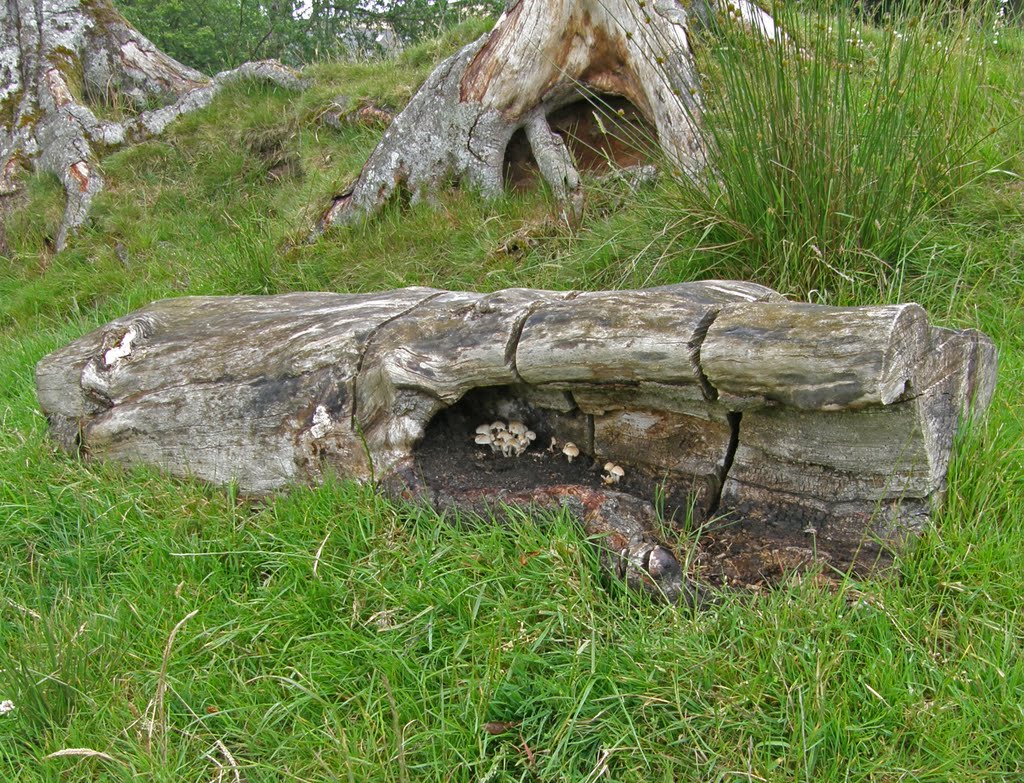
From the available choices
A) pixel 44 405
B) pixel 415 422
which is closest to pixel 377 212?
pixel 44 405

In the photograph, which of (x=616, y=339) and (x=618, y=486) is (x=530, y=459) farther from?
(x=616, y=339)

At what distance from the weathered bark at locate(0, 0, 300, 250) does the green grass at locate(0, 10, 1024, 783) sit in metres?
5.79

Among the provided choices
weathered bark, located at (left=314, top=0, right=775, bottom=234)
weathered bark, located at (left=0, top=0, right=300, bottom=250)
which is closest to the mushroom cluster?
weathered bark, located at (left=314, top=0, right=775, bottom=234)

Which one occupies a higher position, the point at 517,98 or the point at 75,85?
the point at 75,85

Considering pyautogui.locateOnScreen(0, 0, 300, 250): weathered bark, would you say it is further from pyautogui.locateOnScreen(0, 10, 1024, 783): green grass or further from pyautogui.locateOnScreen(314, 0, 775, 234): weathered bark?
pyautogui.locateOnScreen(0, 10, 1024, 783): green grass

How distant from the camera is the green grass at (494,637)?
2020mm

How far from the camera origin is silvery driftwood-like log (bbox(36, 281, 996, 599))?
2.37 metres

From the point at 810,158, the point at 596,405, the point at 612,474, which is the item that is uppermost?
the point at 810,158

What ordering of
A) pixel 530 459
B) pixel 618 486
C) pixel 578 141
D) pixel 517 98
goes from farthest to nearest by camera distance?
1. pixel 578 141
2. pixel 517 98
3. pixel 530 459
4. pixel 618 486

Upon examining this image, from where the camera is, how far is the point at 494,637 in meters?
2.29

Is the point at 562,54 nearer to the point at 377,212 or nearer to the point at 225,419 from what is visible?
the point at 377,212

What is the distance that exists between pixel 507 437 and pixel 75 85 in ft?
27.8

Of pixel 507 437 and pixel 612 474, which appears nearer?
pixel 612 474

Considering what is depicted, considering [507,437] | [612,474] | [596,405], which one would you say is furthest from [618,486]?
[507,437]
